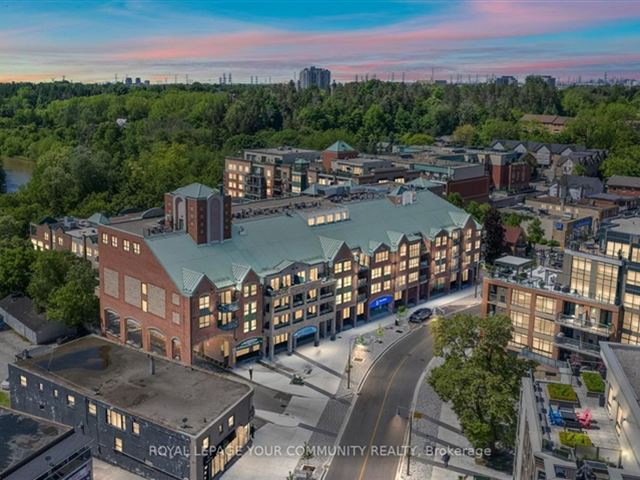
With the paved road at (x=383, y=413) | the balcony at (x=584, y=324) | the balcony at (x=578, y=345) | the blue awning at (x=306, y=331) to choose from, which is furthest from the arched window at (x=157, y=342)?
the balcony at (x=584, y=324)

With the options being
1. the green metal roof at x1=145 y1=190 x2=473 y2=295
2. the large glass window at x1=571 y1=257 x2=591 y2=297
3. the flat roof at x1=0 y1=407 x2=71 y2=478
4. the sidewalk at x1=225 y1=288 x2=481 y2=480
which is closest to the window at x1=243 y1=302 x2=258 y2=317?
the green metal roof at x1=145 y1=190 x2=473 y2=295

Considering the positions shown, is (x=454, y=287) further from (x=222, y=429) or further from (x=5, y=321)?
(x=5, y=321)

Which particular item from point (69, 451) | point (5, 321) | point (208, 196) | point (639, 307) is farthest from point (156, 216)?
point (639, 307)

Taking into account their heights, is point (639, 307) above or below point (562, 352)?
above

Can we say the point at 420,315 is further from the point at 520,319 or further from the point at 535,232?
the point at 535,232

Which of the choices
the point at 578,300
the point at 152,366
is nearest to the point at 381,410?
the point at 578,300

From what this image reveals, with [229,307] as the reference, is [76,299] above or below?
below

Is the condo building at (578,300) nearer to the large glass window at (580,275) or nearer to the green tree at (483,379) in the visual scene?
the large glass window at (580,275)

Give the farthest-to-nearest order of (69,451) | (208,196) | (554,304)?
(208,196), (554,304), (69,451)
